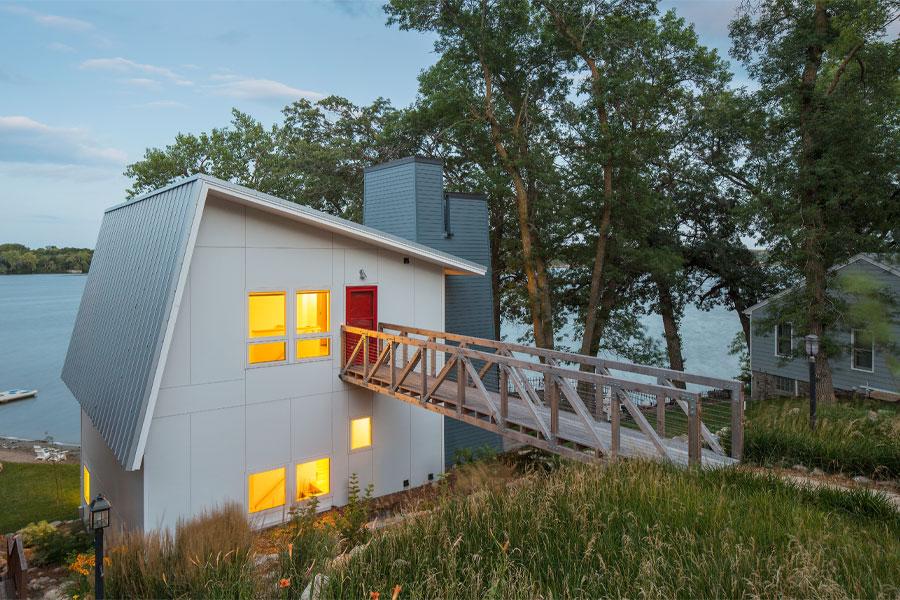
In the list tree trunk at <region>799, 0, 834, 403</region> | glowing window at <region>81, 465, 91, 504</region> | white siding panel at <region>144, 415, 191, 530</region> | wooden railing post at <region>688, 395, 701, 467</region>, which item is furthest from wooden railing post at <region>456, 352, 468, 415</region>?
tree trunk at <region>799, 0, 834, 403</region>

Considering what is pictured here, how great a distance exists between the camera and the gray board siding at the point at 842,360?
1814 cm

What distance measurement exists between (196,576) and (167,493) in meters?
5.51

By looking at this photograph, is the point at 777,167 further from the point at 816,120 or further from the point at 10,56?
the point at 10,56

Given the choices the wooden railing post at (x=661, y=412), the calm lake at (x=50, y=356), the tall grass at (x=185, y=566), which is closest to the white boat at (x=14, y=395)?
the calm lake at (x=50, y=356)

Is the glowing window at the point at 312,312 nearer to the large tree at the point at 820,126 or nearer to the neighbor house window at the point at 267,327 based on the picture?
the neighbor house window at the point at 267,327

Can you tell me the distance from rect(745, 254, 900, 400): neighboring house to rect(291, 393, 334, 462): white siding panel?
11268 mm

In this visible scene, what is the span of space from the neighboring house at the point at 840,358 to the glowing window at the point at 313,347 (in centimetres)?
1117

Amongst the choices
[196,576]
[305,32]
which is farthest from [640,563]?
[305,32]

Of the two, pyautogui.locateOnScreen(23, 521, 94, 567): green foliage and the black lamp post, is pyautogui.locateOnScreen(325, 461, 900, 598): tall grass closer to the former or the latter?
the black lamp post

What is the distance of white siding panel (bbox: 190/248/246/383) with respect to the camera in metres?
9.38

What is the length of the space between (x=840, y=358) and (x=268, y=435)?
16375 millimetres

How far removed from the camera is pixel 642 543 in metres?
3.98

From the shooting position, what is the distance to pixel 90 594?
4.82 meters

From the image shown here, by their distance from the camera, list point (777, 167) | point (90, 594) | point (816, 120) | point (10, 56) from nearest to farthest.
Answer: point (90, 594), point (816, 120), point (777, 167), point (10, 56)
